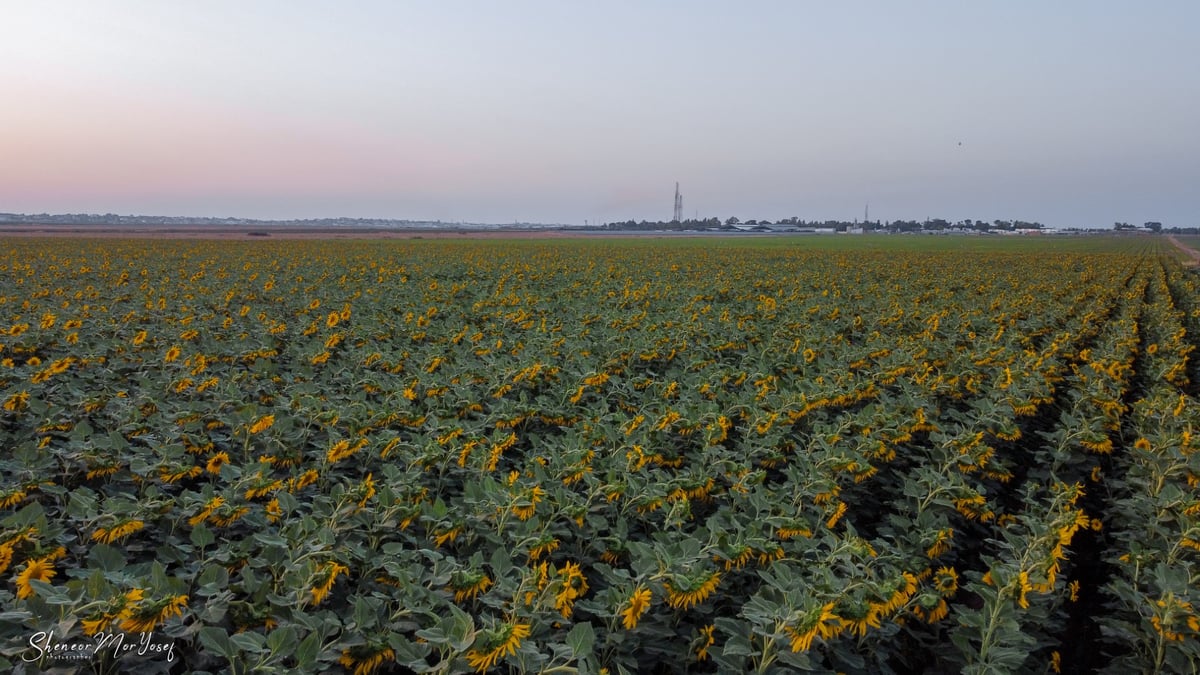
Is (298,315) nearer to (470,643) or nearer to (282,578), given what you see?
(282,578)

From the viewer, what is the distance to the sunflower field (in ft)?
6.76

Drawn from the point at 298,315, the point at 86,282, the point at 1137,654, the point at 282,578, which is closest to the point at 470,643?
the point at 282,578

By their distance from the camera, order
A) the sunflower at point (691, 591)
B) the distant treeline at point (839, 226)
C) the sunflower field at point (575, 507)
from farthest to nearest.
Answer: the distant treeline at point (839, 226), the sunflower at point (691, 591), the sunflower field at point (575, 507)

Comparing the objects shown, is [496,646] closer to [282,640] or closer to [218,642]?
[282,640]

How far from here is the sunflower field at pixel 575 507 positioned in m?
2.06

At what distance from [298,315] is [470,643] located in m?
9.32

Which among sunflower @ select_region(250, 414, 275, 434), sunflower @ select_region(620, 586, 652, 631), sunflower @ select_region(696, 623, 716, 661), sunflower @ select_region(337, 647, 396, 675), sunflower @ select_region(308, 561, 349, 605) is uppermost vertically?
sunflower @ select_region(250, 414, 275, 434)

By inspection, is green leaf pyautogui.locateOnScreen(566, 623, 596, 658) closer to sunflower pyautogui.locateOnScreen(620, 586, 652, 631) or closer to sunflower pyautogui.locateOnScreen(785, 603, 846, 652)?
sunflower pyautogui.locateOnScreen(620, 586, 652, 631)

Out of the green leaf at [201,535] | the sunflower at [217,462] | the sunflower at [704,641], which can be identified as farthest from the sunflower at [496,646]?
the sunflower at [217,462]

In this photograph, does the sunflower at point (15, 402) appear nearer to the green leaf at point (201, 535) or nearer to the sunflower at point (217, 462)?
the sunflower at point (217, 462)

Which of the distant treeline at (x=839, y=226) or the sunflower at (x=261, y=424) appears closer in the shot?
the sunflower at (x=261, y=424)

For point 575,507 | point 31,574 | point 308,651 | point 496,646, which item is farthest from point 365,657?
point 31,574

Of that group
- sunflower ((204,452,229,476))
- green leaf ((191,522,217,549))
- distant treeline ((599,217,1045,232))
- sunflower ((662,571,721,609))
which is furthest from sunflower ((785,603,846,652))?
distant treeline ((599,217,1045,232))

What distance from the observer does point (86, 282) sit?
1250cm
